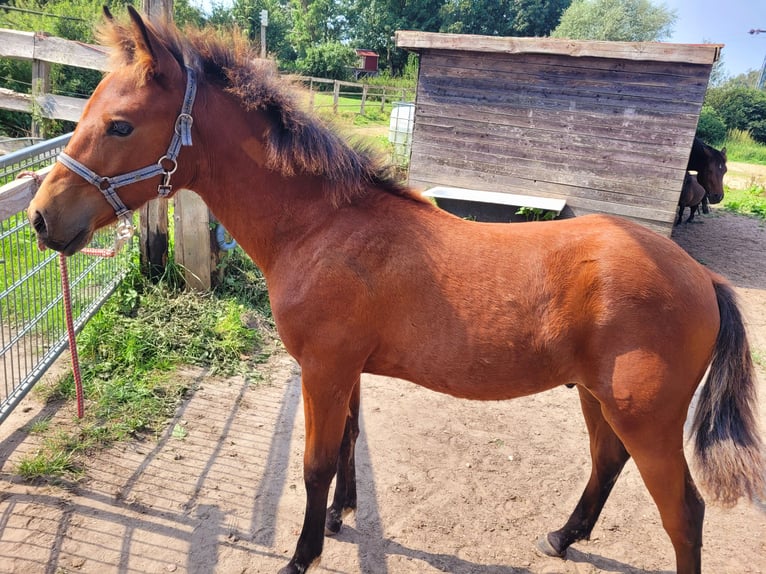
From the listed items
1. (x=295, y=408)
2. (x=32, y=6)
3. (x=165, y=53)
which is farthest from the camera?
(x=32, y=6)

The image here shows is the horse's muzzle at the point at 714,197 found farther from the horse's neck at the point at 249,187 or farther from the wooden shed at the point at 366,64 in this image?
the wooden shed at the point at 366,64

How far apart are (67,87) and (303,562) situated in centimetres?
1172

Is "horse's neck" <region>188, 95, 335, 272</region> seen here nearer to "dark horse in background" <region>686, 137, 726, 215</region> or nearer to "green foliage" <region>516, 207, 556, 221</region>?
"green foliage" <region>516, 207, 556, 221</region>

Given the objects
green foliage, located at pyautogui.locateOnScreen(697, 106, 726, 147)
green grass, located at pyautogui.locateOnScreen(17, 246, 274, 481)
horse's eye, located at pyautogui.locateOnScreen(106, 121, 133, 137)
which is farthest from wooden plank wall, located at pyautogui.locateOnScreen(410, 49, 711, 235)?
green foliage, located at pyautogui.locateOnScreen(697, 106, 726, 147)

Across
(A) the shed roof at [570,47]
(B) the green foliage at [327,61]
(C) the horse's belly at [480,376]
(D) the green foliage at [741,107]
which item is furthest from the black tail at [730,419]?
(B) the green foliage at [327,61]

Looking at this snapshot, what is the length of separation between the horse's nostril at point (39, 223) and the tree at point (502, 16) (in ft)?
164

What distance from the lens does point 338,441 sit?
2422 millimetres

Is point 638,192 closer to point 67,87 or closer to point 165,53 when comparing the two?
point 165,53

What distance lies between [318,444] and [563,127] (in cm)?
760

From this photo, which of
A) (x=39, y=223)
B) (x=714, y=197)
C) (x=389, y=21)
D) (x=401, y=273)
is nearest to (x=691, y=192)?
(x=714, y=197)

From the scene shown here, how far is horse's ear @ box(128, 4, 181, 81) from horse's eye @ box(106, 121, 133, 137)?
0.76 ft

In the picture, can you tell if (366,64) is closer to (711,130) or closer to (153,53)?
(711,130)

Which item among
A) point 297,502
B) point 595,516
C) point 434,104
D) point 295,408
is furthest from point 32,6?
point 595,516

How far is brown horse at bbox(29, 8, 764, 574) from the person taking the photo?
2023 mm
